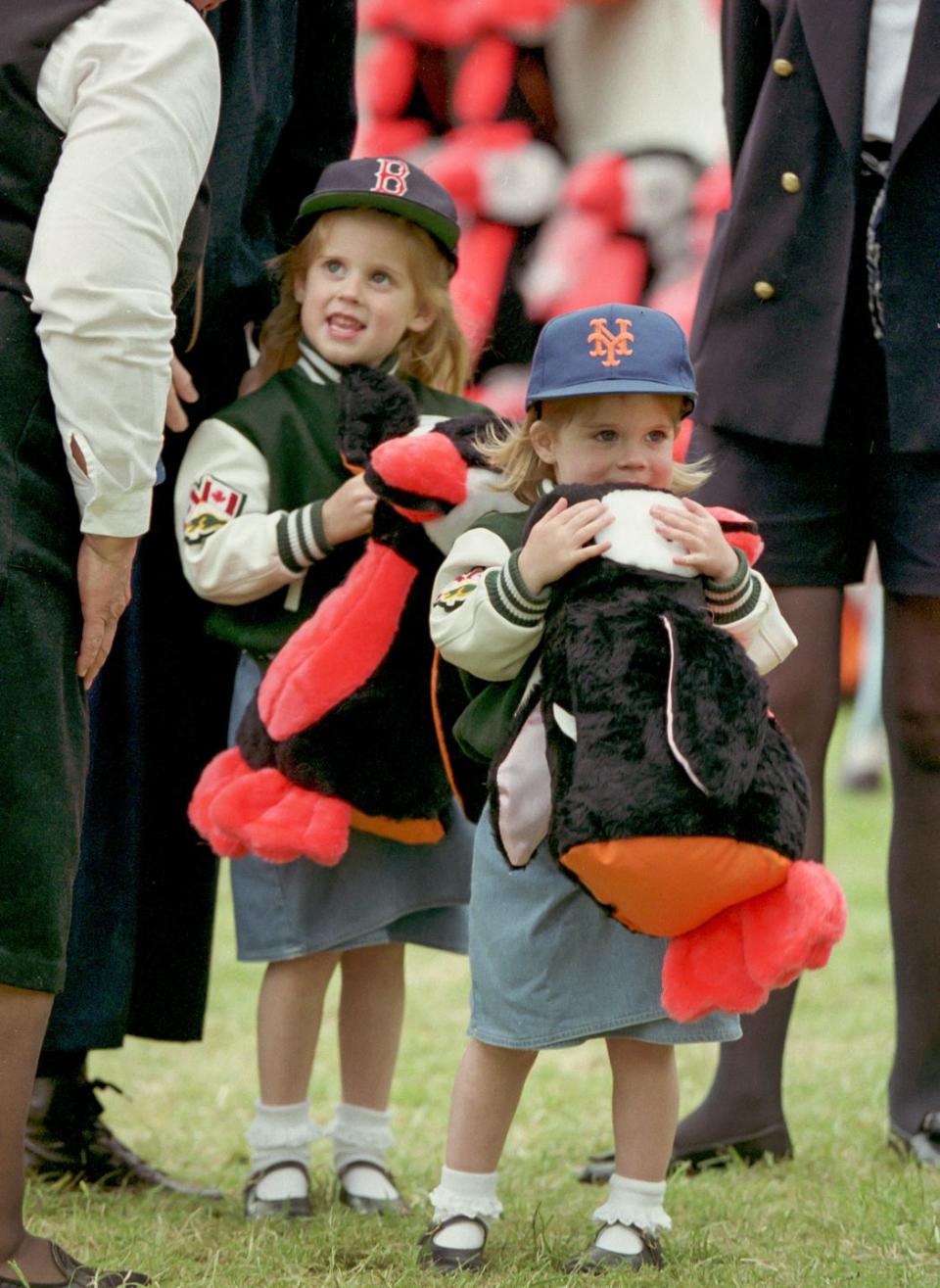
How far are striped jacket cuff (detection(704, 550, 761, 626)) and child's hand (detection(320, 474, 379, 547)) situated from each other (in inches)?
23.2

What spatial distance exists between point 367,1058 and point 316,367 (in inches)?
41.9

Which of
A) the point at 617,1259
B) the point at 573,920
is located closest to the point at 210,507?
the point at 573,920

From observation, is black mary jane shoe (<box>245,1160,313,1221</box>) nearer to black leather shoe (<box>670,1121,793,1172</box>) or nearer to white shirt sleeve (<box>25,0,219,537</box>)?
black leather shoe (<box>670,1121,793,1172</box>)

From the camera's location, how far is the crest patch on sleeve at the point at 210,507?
2787mm

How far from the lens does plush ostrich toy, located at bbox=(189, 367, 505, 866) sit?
8.77ft

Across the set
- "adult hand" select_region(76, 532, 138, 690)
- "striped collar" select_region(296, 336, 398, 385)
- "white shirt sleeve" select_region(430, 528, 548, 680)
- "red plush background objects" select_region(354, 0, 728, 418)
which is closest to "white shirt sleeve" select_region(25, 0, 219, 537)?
"adult hand" select_region(76, 532, 138, 690)

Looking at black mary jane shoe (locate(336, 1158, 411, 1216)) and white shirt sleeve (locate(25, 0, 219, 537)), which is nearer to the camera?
white shirt sleeve (locate(25, 0, 219, 537))

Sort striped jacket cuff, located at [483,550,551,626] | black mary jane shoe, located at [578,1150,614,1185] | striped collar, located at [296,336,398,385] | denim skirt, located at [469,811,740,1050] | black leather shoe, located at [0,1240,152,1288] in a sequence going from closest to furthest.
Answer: black leather shoe, located at [0,1240,152,1288], striped jacket cuff, located at [483,550,551,626], denim skirt, located at [469,811,740,1050], striped collar, located at [296,336,398,385], black mary jane shoe, located at [578,1150,614,1185]

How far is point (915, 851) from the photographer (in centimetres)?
310

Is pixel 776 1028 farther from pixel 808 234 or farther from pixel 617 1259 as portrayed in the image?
pixel 808 234

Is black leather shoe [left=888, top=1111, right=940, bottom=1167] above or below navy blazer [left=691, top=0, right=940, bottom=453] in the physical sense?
below

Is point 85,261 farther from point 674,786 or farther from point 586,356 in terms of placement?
point 674,786

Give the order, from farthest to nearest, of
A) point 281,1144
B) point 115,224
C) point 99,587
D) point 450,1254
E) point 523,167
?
1. point 523,167
2. point 281,1144
3. point 450,1254
4. point 99,587
5. point 115,224

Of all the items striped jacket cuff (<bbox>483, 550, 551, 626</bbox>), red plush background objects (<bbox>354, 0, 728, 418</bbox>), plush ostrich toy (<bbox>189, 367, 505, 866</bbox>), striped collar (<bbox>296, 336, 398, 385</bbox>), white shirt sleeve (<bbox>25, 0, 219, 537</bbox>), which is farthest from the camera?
red plush background objects (<bbox>354, 0, 728, 418</bbox>)
